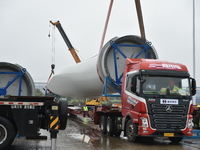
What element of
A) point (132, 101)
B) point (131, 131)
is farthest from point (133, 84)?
point (131, 131)

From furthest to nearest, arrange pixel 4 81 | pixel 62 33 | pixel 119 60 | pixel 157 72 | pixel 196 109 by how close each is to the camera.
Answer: pixel 62 33, pixel 196 109, pixel 119 60, pixel 4 81, pixel 157 72

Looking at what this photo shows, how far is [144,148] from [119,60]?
5330 mm

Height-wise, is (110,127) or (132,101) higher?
(132,101)

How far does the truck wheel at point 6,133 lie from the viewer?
8.66 m

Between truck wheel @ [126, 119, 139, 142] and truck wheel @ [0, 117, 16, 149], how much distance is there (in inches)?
173

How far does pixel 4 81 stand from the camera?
13.1 metres

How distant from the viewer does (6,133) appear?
8.74 m

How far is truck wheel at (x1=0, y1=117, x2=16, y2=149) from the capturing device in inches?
341

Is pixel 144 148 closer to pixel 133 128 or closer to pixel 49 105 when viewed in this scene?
pixel 133 128

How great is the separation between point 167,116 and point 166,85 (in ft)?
3.58

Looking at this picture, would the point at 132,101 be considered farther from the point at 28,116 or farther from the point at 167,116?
the point at 28,116

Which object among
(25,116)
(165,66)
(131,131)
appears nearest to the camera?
(25,116)

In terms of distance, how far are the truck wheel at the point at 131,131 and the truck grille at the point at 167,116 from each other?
672 mm

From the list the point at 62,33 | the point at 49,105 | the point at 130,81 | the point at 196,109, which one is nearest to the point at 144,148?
the point at 130,81
